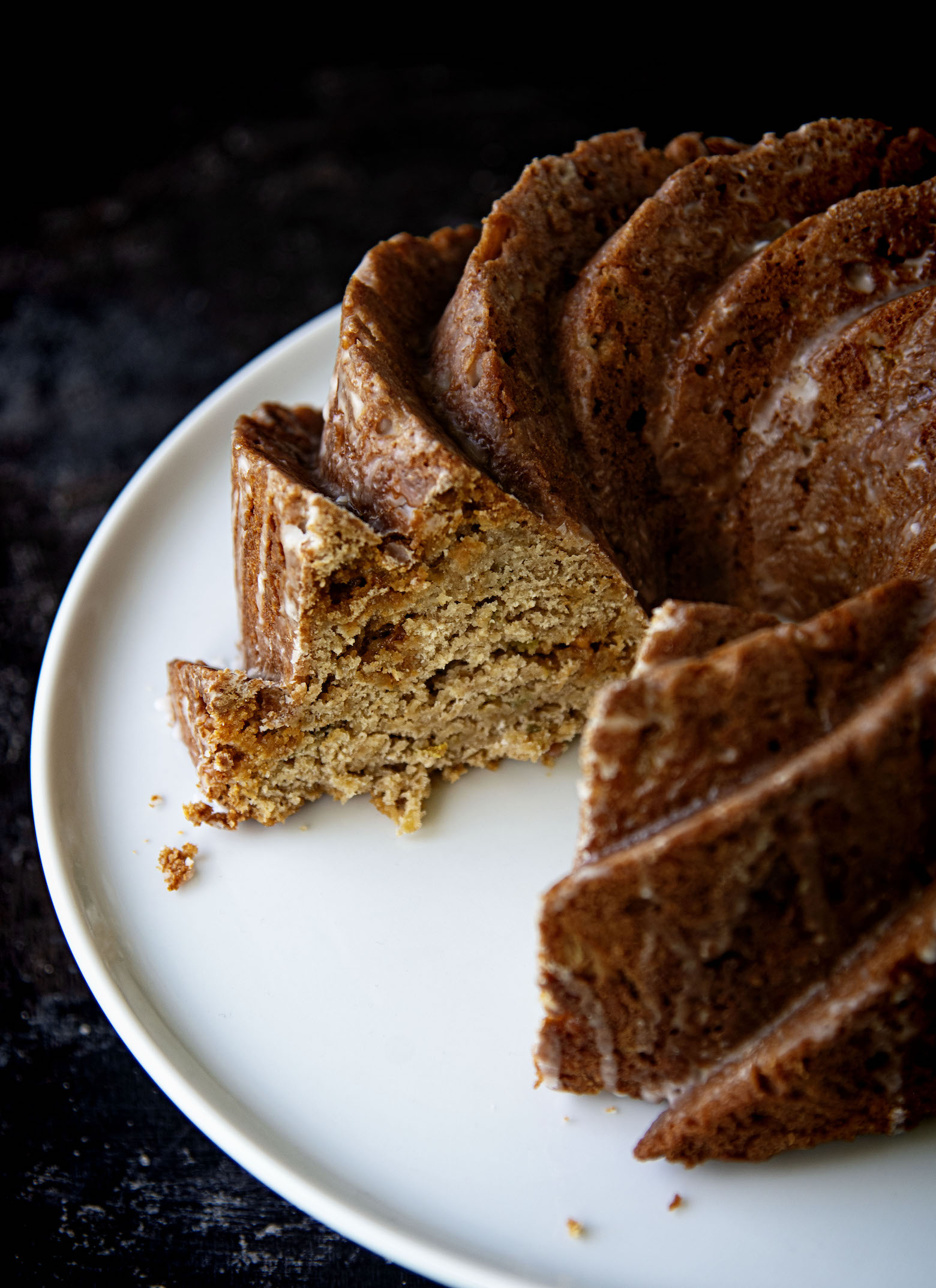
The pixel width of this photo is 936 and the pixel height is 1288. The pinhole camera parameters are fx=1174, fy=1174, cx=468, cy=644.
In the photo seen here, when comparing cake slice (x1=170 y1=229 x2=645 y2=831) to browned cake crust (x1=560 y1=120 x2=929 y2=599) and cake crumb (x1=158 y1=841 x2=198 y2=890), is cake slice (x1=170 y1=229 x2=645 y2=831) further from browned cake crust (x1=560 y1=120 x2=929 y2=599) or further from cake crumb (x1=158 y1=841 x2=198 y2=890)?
browned cake crust (x1=560 y1=120 x2=929 y2=599)

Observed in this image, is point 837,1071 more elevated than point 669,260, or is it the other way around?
point 669,260

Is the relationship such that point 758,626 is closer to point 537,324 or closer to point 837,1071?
point 837,1071

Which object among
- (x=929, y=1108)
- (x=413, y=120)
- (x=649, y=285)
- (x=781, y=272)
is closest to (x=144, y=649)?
(x=649, y=285)

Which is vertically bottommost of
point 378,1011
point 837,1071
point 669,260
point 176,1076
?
point 837,1071

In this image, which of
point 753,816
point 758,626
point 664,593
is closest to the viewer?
point 753,816

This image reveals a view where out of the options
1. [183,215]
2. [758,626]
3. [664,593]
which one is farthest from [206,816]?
[183,215]

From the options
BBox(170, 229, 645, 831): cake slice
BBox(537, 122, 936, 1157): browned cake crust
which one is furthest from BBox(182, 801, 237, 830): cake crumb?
BBox(537, 122, 936, 1157): browned cake crust

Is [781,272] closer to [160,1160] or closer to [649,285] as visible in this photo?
[649,285]
